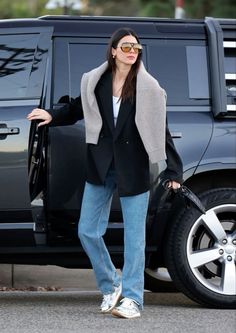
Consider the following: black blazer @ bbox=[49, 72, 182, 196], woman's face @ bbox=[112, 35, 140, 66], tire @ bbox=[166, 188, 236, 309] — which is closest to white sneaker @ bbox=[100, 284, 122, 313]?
tire @ bbox=[166, 188, 236, 309]

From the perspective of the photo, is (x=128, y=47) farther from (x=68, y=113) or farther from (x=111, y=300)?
(x=111, y=300)

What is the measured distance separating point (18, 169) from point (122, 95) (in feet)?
2.61

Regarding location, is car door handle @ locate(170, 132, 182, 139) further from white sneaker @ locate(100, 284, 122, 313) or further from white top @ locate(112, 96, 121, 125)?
white sneaker @ locate(100, 284, 122, 313)

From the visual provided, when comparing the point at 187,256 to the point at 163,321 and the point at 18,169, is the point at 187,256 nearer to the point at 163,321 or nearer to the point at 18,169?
the point at 163,321

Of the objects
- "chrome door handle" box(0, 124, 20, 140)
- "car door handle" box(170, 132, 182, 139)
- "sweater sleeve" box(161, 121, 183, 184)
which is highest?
"chrome door handle" box(0, 124, 20, 140)

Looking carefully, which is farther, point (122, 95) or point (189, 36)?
point (189, 36)

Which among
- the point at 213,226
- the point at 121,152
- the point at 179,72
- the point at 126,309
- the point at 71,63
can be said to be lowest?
the point at 126,309

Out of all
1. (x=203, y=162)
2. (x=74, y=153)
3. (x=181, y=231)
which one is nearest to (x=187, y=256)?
(x=181, y=231)

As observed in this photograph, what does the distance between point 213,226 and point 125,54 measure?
1.33 meters

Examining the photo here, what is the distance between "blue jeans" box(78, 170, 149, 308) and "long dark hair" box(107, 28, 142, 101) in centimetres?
49

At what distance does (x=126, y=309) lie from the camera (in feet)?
20.0

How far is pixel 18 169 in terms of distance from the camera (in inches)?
Result: 242

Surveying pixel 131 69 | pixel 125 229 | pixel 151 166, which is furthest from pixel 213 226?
pixel 131 69

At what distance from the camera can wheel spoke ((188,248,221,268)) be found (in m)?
6.49
